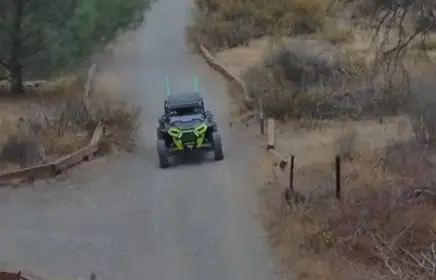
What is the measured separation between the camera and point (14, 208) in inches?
762

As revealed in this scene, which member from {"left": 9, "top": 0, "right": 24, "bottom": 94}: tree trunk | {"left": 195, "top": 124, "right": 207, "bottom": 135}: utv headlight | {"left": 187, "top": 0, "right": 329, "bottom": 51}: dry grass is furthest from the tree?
{"left": 187, "top": 0, "right": 329, "bottom": 51}: dry grass

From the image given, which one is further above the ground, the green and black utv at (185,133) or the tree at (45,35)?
the tree at (45,35)

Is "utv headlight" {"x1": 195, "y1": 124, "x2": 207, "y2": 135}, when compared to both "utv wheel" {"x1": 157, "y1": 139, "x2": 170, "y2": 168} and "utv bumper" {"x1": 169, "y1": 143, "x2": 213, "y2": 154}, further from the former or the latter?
"utv wheel" {"x1": 157, "y1": 139, "x2": 170, "y2": 168}

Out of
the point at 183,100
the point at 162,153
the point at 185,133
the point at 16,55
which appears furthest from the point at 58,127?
the point at 16,55

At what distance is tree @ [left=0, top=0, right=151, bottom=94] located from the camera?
99.5ft

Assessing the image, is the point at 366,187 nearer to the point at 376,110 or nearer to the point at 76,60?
the point at 376,110

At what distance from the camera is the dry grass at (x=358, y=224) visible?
1445 cm

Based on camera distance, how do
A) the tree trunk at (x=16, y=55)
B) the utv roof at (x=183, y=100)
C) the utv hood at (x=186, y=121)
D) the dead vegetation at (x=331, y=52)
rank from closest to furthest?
the dead vegetation at (x=331, y=52), the utv hood at (x=186, y=121), the utv roof at (x=183, y=100), the tree trunk at (x=16, y=55)

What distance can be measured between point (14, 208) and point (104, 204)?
1753 mm

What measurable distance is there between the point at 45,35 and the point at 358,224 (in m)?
17.3

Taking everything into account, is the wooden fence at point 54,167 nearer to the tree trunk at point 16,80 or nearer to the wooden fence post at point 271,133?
the wooden fence post at point 271,133

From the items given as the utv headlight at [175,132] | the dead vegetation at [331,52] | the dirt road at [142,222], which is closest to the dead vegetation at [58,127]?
the dirt road at [142,222]

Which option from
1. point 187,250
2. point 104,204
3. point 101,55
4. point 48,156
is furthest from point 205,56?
point 187,250

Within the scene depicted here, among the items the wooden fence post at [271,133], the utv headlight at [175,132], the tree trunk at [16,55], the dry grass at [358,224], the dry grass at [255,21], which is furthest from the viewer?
the dry grass at [255,21]
